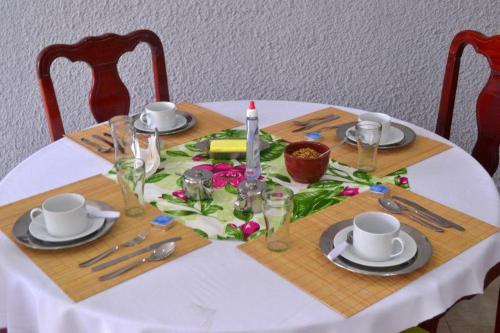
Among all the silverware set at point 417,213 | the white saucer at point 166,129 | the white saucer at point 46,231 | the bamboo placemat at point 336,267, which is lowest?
the bamboo placemat at point 336,267

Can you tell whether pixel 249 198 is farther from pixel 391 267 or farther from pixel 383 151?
pixel 383 151

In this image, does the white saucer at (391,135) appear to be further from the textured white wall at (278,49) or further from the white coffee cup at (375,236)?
the textured white wall at (278,49)

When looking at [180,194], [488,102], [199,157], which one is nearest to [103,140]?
[199,157]

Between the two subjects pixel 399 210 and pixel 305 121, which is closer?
pixel 399 210

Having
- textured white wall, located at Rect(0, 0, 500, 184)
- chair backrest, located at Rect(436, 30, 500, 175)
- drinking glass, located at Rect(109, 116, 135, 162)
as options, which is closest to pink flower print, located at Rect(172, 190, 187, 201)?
drinking glass, located at Rect(109, 116, 135, 162)

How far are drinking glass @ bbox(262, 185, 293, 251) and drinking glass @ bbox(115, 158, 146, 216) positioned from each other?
269 mm

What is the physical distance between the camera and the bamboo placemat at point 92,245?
1.05 metres

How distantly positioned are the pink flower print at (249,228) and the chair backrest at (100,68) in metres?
0.87

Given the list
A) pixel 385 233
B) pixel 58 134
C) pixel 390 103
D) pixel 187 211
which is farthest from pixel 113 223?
pixel 390 103

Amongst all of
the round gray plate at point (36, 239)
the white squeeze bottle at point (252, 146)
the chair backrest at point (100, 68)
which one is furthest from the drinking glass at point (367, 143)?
the chair backrest at point (100, 68)

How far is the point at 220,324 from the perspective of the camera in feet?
3.16

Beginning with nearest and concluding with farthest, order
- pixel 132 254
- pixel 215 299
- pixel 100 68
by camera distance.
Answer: pixel 215 299
pixel 132 254
pixel 100 68

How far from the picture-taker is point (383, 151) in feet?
5.07

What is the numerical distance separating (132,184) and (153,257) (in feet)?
0.66
